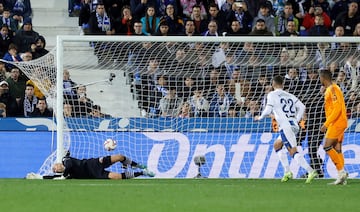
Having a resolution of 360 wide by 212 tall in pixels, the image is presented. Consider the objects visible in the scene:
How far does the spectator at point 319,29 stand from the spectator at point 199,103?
4.54m

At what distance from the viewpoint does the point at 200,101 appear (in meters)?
20.1

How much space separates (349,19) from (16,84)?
8.06 meters

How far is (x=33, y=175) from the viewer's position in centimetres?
1853

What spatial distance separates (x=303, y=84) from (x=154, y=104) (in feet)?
9.63

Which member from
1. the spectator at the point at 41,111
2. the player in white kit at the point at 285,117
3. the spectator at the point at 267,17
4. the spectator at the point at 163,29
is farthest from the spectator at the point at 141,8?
the player in white kit at the point at 285,117

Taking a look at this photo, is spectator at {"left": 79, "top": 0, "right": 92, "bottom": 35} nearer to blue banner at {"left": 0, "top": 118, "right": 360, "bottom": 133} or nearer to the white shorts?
blue banner at {"left": 0, "top": 118, "right": 360, "bottom": 133}

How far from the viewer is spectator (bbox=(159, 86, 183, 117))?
789 inches

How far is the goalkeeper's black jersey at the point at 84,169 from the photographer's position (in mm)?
17984

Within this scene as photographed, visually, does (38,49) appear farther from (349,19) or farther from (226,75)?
(349,19)

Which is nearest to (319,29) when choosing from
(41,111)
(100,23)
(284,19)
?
(284,19)

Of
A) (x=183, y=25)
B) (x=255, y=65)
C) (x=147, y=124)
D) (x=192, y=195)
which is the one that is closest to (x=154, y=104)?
(x=147, y=124)

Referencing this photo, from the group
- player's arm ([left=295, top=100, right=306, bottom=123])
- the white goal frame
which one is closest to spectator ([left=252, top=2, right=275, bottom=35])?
the white goal frame

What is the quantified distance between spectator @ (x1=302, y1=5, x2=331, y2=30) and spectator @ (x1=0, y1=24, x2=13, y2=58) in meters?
6.94

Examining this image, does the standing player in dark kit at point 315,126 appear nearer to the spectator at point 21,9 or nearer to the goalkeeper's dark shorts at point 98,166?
the goalkeeper's dark shorts at point 98,166
